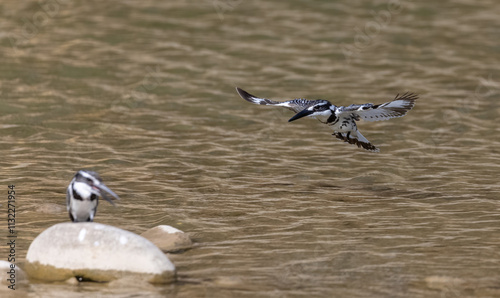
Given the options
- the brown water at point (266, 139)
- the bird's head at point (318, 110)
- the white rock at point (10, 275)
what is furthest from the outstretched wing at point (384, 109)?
the white rock at point (10, 275)

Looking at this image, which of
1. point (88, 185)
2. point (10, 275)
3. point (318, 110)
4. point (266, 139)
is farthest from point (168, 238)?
point (266, 139)

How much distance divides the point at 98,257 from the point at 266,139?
8.14m

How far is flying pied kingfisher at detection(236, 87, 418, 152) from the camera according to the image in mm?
13211

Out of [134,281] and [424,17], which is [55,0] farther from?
[134,281]

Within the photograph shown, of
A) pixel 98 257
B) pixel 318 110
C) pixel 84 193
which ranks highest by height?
pixel 318 110

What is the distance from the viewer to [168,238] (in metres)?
12.6

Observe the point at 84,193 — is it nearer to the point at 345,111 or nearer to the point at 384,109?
the point at 345,111

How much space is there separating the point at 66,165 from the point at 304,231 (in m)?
5.19

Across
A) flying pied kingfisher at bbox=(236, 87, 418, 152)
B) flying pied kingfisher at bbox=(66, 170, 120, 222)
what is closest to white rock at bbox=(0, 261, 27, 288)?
flying pied kingfisher at bbox=(66, 170, 120, 222)

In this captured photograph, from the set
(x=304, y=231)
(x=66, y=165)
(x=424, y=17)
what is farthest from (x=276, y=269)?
(x=424, y=17)

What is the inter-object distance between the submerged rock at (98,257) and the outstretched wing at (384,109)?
3.76 metres

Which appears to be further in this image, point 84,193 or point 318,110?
point 318,110

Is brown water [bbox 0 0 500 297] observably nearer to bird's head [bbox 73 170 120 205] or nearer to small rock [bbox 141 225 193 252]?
small rock [bbox 141 225 193 252]

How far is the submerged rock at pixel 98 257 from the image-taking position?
1098 cm
